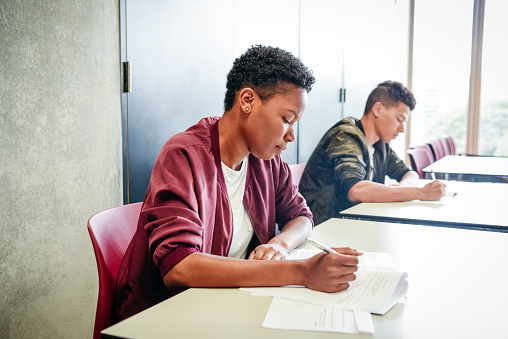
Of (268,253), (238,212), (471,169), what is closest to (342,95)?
(471,169)

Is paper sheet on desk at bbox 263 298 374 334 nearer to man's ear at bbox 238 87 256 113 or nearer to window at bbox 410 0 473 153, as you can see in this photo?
man's ear at bbox 238 87 256 113

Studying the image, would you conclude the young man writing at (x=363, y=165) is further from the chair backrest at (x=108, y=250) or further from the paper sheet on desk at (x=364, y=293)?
the chair backrest at (x=108, y=250)

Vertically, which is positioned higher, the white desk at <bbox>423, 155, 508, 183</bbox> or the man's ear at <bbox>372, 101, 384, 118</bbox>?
the man's ear at <bbox>372, 101, 384, 118</bbox>

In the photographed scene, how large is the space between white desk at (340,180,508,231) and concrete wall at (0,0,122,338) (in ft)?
3.73

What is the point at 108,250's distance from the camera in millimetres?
1168

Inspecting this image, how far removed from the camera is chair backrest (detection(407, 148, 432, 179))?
411cm

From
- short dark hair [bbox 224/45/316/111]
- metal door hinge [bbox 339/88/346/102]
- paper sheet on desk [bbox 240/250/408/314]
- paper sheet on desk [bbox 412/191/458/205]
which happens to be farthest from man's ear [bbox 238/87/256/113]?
metal door hinge [bbox 339/88/346/102]

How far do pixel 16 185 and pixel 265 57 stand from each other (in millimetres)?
1084

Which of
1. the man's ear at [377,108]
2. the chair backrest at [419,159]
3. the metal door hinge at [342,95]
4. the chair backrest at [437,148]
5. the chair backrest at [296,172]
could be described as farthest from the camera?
the chair backrest at [437,148]

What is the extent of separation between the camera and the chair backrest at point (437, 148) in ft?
17.3

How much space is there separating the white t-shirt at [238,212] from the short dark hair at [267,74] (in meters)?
0.19

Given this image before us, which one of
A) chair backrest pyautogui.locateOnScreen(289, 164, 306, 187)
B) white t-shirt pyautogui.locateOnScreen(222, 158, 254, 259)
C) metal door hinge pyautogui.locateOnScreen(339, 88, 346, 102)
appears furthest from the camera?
metal door hinge pyautogui.locateOnScreen(339, 88, 346, 102)

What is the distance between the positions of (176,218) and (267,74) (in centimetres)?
48

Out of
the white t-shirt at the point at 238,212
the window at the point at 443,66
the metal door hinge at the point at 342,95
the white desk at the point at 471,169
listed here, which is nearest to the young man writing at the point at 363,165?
the white desk at the point at 471,169
